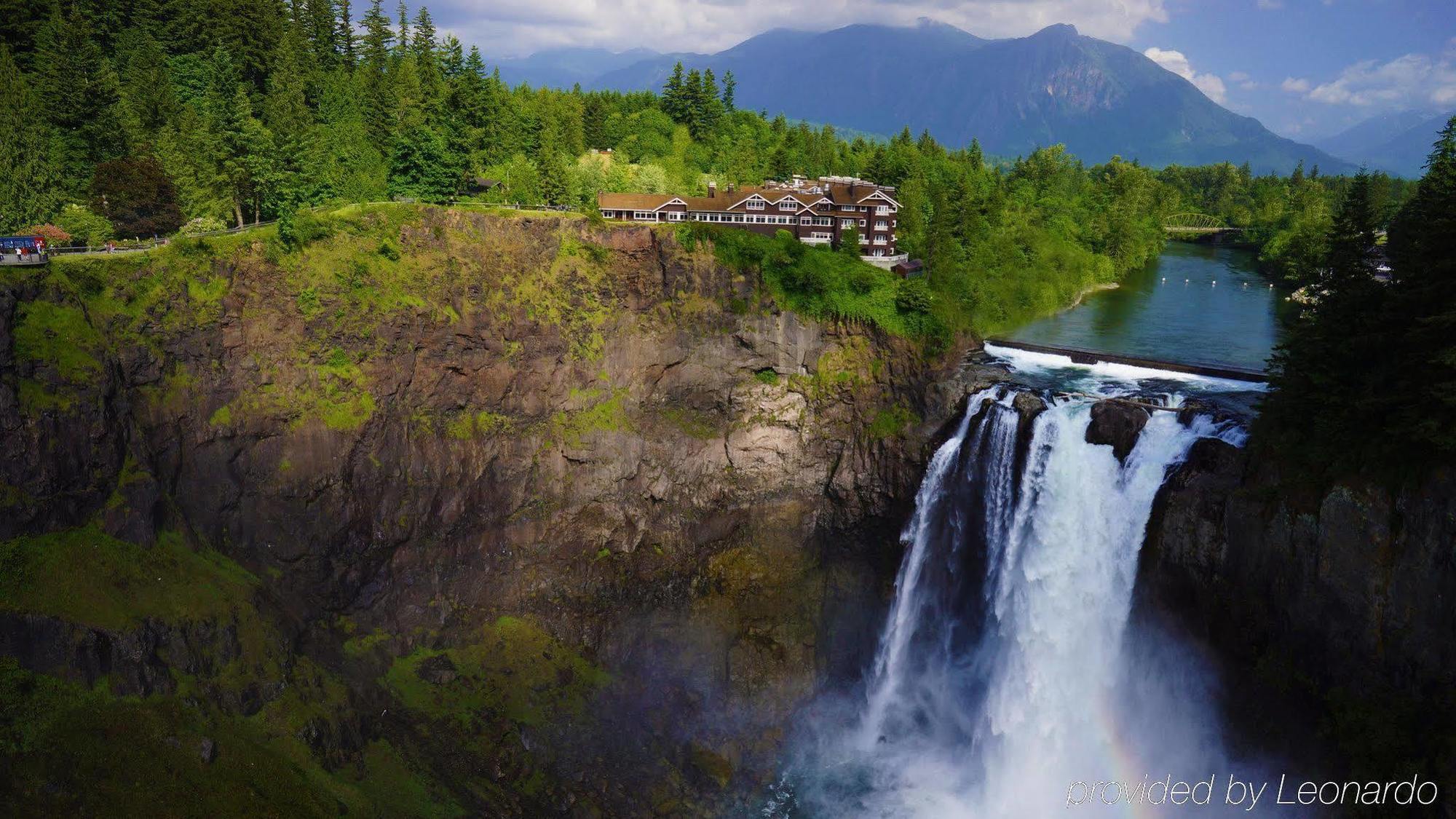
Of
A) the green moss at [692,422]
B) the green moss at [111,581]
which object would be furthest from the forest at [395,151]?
the green moss at [111,581]

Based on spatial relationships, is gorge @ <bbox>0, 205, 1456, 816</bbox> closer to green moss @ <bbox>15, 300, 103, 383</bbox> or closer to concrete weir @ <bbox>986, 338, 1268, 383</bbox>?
green moss @ <bbox>15, 300, 103, 383</bbox>

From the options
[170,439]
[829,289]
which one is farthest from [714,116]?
[170,439]

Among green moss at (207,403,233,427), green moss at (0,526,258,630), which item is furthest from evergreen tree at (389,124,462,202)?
green moss at (0,526,258,630)

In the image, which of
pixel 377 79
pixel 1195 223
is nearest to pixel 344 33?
pixel 377 79

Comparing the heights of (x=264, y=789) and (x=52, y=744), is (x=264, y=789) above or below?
below

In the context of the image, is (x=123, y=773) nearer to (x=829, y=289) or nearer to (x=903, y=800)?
(x=903, y=800)

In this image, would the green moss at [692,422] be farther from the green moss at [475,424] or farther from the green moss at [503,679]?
the green moss at [503,679]

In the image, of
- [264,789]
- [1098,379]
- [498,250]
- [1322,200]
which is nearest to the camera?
[264,789]
